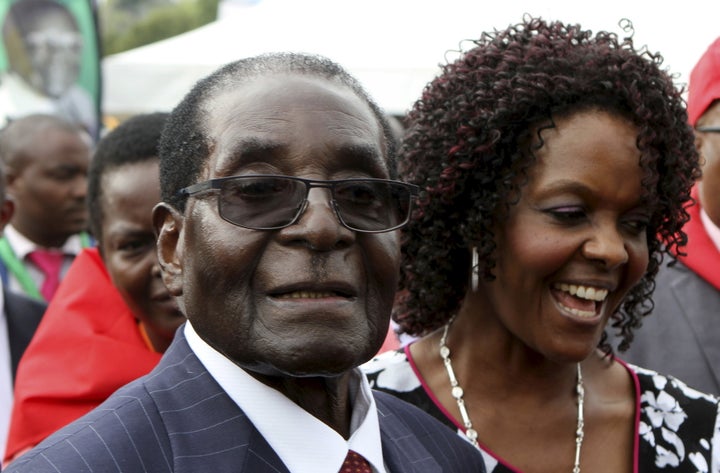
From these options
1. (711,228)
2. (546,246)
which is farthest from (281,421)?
(711,228)

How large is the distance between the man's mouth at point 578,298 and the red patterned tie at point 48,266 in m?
3.56

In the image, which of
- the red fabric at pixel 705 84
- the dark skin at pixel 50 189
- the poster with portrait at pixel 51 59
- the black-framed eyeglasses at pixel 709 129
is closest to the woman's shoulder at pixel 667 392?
the black-framed eyeglasses at pixel 709 129

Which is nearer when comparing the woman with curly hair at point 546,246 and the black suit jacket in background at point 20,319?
the woman with curly hair at point 546,246

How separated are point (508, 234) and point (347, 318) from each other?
1.00m

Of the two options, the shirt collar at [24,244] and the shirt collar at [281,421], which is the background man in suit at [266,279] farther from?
the shirt collar at [24,244]

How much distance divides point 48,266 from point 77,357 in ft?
6.46

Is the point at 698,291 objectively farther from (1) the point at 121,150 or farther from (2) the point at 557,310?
(1) the point at 121,150

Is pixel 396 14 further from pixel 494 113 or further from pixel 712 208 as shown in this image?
pixel 494 113

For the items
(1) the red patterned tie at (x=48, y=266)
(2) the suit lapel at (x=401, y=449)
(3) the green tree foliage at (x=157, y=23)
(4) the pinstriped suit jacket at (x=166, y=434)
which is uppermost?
(4) the pinstriped suit jacket at (x=166, y=434)

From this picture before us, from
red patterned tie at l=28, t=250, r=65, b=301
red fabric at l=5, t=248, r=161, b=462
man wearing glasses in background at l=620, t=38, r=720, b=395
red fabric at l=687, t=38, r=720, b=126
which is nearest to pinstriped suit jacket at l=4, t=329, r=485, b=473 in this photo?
red fabric at l=5, t=248, r=161, b=462

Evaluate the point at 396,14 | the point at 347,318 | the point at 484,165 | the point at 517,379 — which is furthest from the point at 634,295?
the point at 396,14

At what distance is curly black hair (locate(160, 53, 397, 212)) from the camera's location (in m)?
2.06

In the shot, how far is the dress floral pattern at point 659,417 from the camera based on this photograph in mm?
2869

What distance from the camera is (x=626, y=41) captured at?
2941 mm
